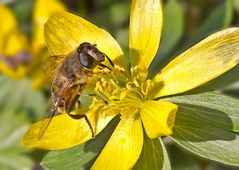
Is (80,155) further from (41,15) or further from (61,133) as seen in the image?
(41,15)

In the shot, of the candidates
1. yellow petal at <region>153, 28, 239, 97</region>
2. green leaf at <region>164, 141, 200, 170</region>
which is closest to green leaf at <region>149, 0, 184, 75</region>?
green leaf at <region>164, 141, 200, 170</region>

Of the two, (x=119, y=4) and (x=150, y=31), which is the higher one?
(x=119, y=4)

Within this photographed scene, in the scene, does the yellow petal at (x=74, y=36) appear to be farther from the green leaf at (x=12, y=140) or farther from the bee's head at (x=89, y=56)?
the green leaf at (x=12, y=140)

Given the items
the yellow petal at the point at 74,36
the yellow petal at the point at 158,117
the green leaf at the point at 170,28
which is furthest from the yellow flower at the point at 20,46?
the yellow petal at the point at 158,117

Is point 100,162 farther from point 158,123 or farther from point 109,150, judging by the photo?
point 158,123

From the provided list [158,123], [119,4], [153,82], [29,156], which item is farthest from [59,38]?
[119,4]

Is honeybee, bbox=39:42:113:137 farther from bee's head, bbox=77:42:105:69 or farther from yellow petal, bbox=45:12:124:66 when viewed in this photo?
yellow petal, bbox=45:12:124:66

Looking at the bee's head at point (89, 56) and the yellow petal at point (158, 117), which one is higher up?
the bee's head at point (89, 56)
